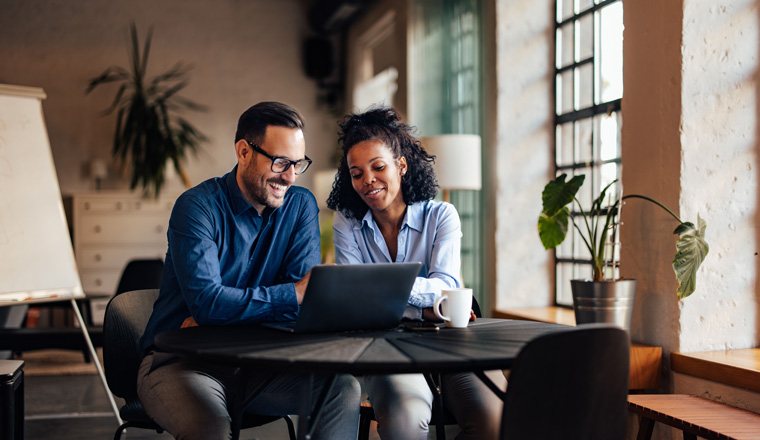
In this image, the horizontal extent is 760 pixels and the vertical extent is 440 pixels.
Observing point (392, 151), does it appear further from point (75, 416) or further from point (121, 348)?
point (75, 416)

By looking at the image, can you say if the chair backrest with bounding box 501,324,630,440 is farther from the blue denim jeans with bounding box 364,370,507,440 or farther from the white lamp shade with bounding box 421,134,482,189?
the white lamp shade with bounding box 421,134,482,189

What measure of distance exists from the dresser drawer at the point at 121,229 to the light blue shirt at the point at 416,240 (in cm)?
493

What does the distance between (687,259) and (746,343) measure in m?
0.54

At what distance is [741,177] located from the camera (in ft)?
9.20

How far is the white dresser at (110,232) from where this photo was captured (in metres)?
6.79

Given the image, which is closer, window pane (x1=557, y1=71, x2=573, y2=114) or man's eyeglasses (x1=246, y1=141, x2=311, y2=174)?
man's eyeglasses (x1=246, y1=141, x2=311, y2=174)

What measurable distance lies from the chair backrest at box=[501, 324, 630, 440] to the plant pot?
1.38m

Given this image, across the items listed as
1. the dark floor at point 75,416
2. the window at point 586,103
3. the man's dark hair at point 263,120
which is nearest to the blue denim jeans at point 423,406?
the man's dark hair at point 263,120

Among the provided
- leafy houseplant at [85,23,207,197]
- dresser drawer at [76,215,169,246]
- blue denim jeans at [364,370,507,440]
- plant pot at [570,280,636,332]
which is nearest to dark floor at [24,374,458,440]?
plant pot at [570,280,636,332]

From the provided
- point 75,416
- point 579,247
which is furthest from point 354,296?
point 75,416

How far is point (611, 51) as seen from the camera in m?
3.75

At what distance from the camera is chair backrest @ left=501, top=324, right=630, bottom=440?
1381 millimetres

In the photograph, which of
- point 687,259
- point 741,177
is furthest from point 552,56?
point 687,259

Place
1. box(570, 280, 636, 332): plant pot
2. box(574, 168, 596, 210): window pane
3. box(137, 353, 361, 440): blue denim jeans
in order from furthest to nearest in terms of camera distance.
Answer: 1. box(574, 168, 596, 210): window pane
2. box(570, 280, 636, 332): plant pot
3. box(137, 353, 361, 440): blue denim jeans
